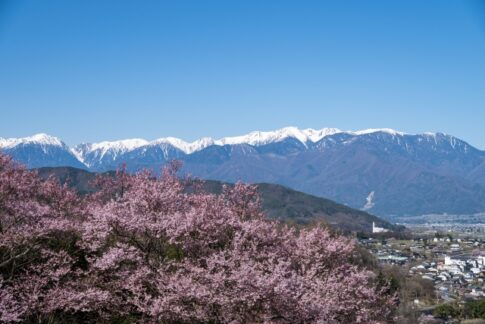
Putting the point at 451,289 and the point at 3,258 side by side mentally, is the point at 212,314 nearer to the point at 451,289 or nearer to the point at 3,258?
the point at 3,258

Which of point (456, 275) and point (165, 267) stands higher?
point (165, 267)

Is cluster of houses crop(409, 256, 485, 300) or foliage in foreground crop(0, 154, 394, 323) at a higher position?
foliage in foreground crop(0, 154, 394, 323)

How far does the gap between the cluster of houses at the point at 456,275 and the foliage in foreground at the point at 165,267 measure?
86710 millimetres

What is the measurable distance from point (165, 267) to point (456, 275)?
405 feet

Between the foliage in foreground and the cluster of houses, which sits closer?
the foliage in foreground

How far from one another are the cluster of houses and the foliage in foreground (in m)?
86.7

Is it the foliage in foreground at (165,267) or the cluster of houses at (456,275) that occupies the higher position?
the foliage in foreground at (165,267)

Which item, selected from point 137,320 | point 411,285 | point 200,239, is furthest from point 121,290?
point 411,285

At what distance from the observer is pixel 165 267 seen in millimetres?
13008

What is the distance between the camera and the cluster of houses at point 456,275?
100 metres

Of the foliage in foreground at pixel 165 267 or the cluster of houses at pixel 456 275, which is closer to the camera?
the foliage in foreground at pixel 165 267

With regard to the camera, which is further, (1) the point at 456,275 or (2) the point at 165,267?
(1) the point at 456,275

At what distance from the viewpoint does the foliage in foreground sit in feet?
39.5

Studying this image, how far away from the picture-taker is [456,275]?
122 m
